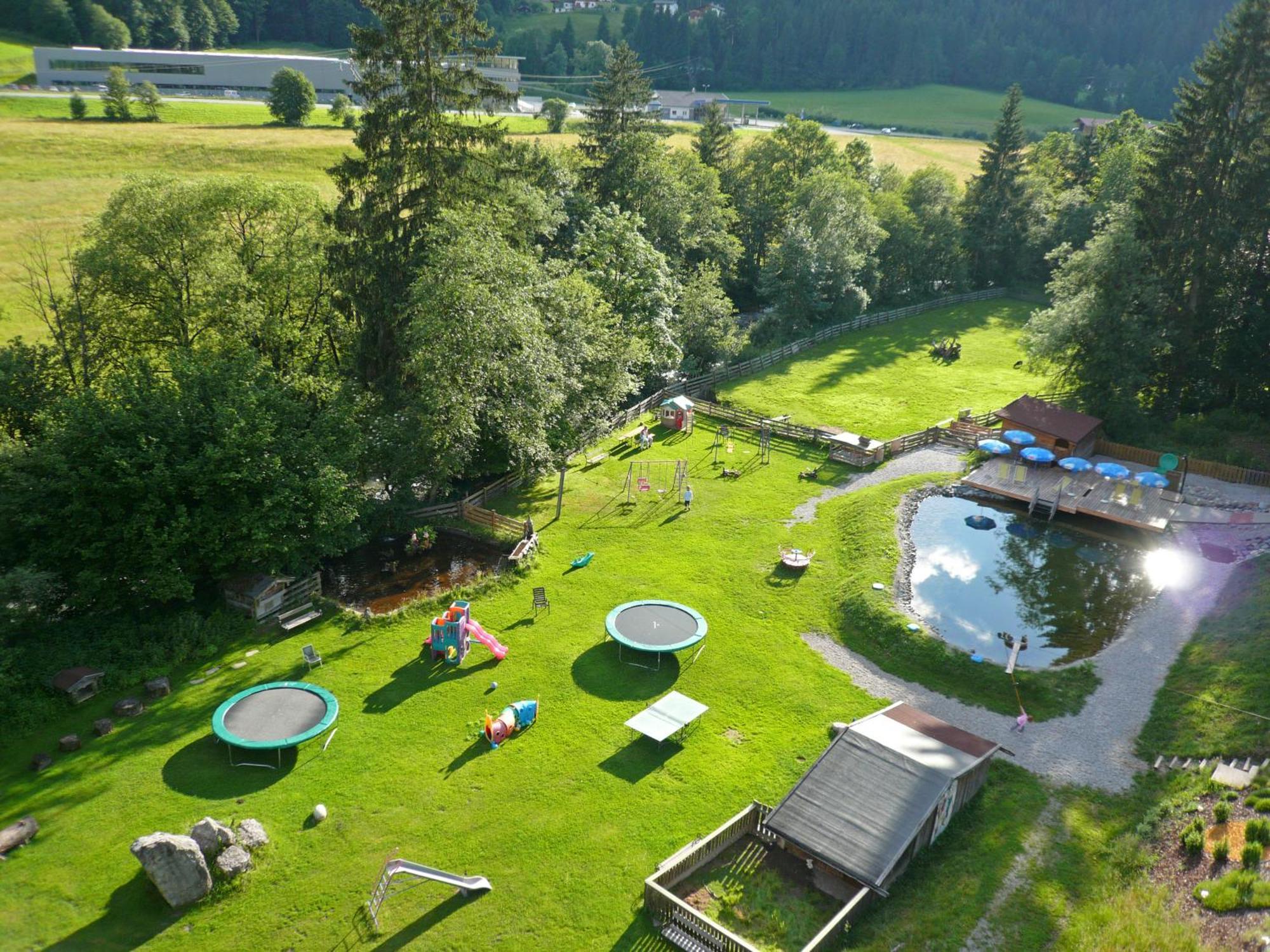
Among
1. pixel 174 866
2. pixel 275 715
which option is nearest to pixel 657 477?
pixel 275 715

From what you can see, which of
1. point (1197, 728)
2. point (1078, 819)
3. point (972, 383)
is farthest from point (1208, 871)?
point (972, 383)

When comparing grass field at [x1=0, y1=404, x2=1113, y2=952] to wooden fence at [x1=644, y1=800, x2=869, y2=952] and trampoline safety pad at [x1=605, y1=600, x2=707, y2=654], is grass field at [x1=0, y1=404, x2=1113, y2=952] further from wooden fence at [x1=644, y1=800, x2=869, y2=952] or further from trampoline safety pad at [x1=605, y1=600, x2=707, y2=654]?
trampoline safety pad at [x1=605, y1=600, x2=707, y2=654]

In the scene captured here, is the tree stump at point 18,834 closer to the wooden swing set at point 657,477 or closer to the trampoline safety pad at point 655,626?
the trampoline safety pad at point 655,626

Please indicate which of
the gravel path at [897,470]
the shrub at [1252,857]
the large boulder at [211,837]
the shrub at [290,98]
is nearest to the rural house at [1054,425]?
the gravel path at [897,470]

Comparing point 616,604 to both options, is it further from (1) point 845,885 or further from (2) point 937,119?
(2) point 937,119

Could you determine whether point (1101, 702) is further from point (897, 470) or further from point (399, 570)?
point (399, 570)

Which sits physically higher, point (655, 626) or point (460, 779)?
point (655, 626)

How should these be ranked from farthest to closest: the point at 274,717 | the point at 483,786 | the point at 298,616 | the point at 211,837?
the point at 298,616 < the point at 274,717 < the point at 483,786 < the point at 211,837
